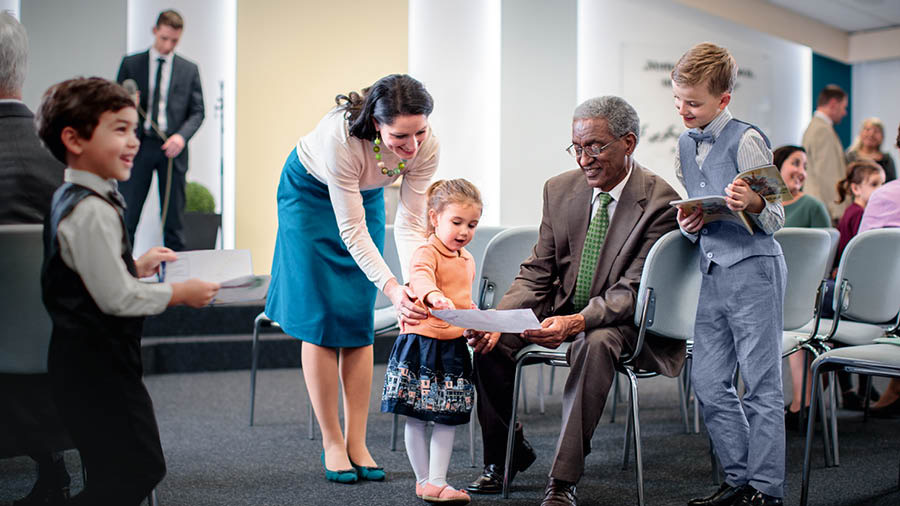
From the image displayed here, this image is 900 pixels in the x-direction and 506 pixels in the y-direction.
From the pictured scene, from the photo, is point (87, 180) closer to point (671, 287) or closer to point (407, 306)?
point (407, 306)

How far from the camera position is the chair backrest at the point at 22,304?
1.64m

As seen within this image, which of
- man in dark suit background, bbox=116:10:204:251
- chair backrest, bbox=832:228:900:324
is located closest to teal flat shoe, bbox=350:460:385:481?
chair backrest, bbox=832:228:900:324

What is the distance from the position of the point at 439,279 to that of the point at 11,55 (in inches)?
49.0

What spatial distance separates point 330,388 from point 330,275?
1.27 ft

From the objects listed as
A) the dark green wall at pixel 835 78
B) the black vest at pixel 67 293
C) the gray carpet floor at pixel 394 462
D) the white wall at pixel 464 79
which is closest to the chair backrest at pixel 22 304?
the black vest at pixel 67 293

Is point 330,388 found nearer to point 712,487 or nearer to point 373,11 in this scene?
point 712,487

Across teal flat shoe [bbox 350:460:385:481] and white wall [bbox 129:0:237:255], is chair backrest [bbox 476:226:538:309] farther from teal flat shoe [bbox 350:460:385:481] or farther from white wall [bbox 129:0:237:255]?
white wall [bbox 129:0:237:255]

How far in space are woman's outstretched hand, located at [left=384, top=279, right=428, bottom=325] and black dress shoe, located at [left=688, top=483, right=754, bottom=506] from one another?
961 millimetres

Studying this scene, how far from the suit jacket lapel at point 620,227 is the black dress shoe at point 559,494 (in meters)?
0.57

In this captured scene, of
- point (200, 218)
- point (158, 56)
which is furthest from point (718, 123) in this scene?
point (200, 218)

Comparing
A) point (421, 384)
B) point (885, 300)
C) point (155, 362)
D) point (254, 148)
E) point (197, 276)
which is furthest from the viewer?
point (254, 148)

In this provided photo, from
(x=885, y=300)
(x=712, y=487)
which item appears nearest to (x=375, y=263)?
(x=712, y=487)

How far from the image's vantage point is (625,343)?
7.38ft

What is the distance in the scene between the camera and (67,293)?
4.63 ft
